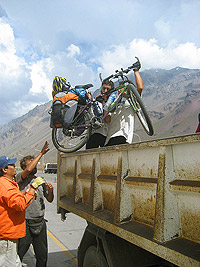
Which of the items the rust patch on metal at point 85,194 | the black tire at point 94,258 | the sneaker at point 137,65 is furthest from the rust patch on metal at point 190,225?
the sneaker at point 137,65

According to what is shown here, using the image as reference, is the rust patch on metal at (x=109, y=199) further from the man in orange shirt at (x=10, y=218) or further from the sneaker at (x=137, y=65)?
the sneaker at (x=137, y=65)

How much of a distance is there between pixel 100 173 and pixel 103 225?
24.7 inches

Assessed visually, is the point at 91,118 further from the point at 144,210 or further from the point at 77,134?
the point at 144,210

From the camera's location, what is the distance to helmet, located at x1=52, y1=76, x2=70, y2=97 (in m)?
4.73

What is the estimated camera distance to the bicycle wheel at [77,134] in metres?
4.83

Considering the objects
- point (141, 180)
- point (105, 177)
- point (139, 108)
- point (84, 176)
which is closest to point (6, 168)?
point (84, 176)

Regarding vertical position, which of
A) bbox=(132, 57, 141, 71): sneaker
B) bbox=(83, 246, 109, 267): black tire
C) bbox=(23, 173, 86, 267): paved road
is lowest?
bbox=(23, 173, 86, 267): paved road

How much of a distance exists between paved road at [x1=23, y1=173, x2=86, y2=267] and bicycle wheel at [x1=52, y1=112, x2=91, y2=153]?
232 centimetres

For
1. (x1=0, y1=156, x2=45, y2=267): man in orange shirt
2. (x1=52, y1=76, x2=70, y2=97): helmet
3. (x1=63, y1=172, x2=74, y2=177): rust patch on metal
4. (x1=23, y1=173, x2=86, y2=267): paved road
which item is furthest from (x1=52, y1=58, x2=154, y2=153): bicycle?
(x1=23, y1=173, x2=86, y2=267): paved road

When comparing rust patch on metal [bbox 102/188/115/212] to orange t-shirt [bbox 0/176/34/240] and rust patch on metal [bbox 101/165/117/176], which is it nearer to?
rust patch on metal [bbox 101/165/117/176]

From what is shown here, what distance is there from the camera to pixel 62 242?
6.31 meters

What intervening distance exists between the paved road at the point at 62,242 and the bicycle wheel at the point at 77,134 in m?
2.32

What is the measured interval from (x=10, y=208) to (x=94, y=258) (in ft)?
3.90

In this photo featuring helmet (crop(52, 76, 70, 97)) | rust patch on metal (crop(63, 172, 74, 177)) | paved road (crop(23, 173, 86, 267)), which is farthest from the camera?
paved road (crop(23, 173, 86, 267))
